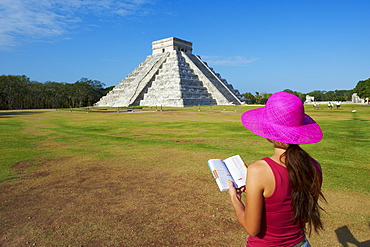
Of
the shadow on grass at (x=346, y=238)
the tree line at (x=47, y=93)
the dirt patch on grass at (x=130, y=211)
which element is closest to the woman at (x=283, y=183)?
the dirt patch on grass at (x=130, y=211)

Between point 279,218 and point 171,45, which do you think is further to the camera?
point 171,45

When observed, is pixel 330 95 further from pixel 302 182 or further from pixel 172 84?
pixel 302 182

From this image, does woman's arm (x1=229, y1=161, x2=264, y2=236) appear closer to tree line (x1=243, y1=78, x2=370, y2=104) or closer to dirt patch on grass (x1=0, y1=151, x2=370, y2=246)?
dirt patch on grass (x1=0, y1=151, x2=370, y2=246)

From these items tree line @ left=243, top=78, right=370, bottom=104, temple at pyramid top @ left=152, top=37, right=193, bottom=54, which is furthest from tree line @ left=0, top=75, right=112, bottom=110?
tree line @ left=243, top=78, right=370, bottom=104

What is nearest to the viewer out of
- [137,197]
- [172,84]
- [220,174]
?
[220,174]

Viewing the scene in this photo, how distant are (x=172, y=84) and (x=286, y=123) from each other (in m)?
48.8

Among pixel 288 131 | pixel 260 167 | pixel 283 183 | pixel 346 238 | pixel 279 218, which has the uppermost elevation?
pixel 288 131

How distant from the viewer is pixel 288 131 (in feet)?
6.01

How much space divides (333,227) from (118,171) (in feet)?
16.0

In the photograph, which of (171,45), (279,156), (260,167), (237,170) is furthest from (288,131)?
(171,45)

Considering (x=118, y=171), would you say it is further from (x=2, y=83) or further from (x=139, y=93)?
(x=2, y=83)

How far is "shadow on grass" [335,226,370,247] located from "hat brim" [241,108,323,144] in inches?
93.4

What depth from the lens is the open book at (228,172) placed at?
222 cm

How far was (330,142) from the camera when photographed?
9.97 m
